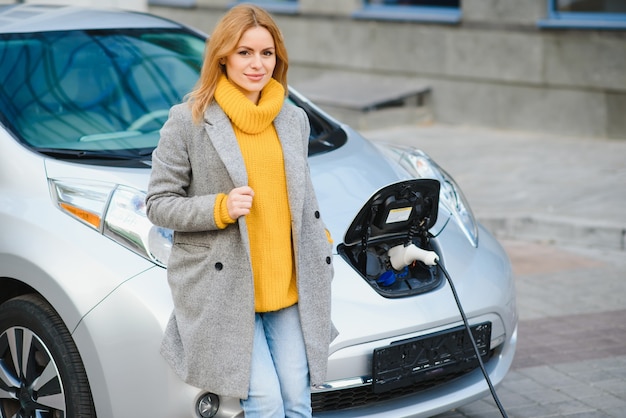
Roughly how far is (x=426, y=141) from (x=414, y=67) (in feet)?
5.36

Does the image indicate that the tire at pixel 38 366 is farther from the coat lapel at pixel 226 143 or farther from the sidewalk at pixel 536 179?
the sidewalk at pixel 536 179


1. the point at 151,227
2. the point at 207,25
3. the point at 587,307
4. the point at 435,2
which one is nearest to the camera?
the point at 151,227

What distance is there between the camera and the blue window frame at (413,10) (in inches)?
451

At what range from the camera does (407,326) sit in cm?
349

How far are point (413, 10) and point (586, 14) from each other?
7.66 ft

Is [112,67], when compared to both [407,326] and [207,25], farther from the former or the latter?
[207,25]

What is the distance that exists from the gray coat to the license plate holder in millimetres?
513

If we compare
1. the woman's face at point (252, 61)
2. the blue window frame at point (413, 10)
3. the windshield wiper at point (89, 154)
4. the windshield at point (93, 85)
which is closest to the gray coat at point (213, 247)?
the woman's face at point (252, 61)

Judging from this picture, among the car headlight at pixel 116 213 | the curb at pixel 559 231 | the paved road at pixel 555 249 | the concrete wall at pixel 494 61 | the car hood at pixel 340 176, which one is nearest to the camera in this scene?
the car headlight at pixel 116 213

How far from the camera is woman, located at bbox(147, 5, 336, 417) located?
9.44 feet

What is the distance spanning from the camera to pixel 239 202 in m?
2.76

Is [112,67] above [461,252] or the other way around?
above

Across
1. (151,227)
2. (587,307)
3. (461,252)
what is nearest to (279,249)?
(151,227)

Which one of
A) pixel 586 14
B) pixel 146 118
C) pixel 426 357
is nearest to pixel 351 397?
pixel 426 357
